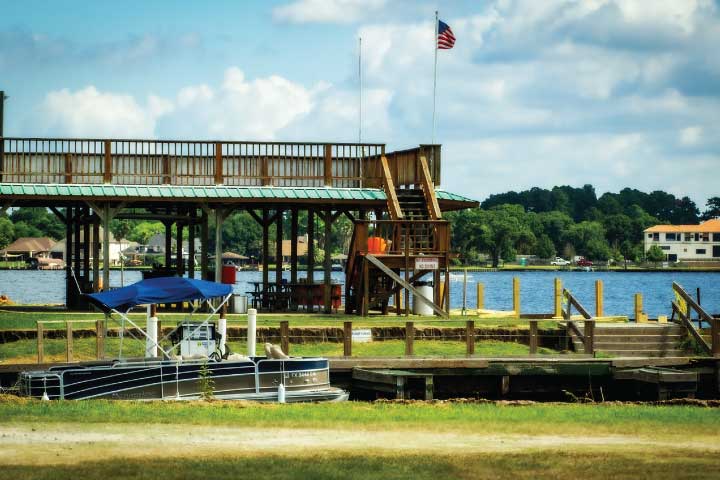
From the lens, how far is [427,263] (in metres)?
44.1

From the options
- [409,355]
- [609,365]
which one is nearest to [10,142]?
[409,355]

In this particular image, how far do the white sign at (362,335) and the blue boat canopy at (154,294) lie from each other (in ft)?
28.0

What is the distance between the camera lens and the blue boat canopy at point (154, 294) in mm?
29922

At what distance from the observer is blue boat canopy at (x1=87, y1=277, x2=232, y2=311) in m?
29.9

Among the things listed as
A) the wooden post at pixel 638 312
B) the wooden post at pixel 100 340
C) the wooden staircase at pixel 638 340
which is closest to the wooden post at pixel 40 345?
the wooden post at pixel 100 340

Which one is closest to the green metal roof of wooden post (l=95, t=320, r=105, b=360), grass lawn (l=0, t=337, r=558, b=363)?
grass lawn (l=0, t=337, r=558, b=363)

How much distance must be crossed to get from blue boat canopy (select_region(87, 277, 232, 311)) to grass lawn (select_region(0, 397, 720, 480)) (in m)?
2.97

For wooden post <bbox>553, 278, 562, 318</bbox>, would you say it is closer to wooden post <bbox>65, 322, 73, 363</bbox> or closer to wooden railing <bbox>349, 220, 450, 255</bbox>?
wooden railing <bbox>349, 220, 450, 255</bbox>

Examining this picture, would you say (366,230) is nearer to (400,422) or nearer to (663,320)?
(663,320)

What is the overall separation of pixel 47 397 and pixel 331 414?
248 inches

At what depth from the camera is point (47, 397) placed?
28.2 m

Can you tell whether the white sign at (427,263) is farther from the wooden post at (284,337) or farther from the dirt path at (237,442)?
the dirt path at (237,442)

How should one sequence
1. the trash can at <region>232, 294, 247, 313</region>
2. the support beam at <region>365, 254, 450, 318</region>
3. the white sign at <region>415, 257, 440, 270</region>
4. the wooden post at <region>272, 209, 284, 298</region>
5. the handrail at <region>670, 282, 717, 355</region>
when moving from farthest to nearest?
the wooden post at <region>272, 209, 284, 298</region>, the trash can at <region>232, 294, 247, 313</region>, the white sign at <region>415, 257, 440, 270</region>, the support beam at <region>365, 254, 450, 318</region>, the handrail at <region>670, 282, 717, 355</region>

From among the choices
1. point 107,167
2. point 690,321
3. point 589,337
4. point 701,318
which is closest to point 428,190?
point 701,318
